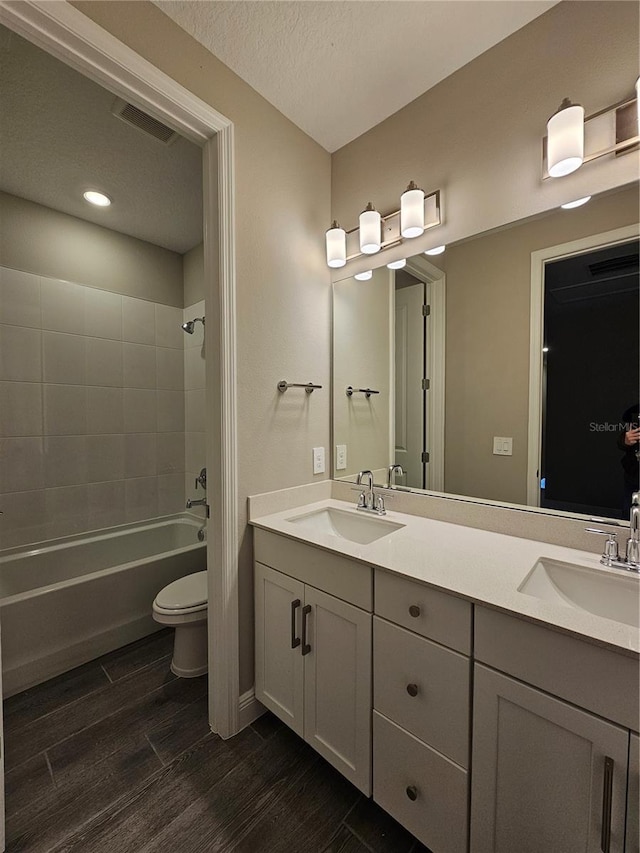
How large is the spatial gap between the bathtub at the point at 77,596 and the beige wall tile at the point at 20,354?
1061mm

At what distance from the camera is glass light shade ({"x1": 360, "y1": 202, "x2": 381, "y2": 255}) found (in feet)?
5.28

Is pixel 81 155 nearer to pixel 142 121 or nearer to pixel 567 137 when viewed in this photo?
pixel 142 121

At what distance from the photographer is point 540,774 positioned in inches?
30.7

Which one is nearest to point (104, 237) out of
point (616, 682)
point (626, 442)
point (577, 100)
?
point (577, 100)

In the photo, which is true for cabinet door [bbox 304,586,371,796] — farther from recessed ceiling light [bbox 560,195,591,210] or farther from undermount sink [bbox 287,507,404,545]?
recessed ceiling light [bbox 560,195,591,210]

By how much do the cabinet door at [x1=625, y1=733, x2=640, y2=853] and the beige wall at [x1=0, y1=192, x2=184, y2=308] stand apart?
3.26 meters

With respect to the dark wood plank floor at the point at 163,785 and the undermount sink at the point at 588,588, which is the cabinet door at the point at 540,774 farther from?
the dark wood plank floor at the point at 163,785

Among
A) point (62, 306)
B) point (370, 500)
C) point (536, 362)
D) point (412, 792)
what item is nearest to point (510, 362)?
point (536, 362)

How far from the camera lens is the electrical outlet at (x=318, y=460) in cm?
181

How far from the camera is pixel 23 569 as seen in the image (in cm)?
213

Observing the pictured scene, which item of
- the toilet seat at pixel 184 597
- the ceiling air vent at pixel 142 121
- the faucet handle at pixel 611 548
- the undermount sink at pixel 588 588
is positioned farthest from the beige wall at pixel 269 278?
the faucet handle at pixel 611 548

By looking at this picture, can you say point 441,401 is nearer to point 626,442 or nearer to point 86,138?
point 626,442

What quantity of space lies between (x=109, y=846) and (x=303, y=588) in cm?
91

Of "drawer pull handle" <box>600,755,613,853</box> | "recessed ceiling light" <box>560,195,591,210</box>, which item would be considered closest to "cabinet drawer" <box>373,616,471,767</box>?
"drawer pull handle" <box>600,755,613,853</box>
